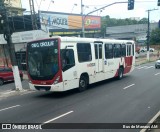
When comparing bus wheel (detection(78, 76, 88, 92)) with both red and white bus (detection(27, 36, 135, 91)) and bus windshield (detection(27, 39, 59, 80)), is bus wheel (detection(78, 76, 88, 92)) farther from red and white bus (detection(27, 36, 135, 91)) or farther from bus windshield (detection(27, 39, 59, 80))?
bus windshield (detection(27, 39, 59, 80))

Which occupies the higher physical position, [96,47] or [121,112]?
[96,47]

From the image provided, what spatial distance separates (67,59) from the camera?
14273mm

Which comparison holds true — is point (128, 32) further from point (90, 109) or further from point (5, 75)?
point (90, 109)

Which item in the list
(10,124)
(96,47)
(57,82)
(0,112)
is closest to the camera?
(10,124)

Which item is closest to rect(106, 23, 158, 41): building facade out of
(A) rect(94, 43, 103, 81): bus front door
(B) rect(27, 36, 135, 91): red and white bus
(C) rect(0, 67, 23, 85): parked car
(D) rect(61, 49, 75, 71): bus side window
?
(C) rect(0, 67, 23, 85): parked car

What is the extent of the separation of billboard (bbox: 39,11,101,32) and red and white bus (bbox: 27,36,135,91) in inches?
693

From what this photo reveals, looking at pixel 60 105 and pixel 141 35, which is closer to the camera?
pixel 60 105

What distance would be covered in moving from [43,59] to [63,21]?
28877mm

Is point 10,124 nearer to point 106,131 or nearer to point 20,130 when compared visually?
point 20,130

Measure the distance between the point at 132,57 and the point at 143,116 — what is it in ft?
46.5

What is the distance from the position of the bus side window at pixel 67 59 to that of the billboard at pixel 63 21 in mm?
19362

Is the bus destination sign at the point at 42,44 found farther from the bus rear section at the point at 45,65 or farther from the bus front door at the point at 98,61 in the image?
the bus front door at the point at 98,61

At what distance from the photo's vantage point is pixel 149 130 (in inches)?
305

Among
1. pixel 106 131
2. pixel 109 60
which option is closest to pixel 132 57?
pixel 109 60
